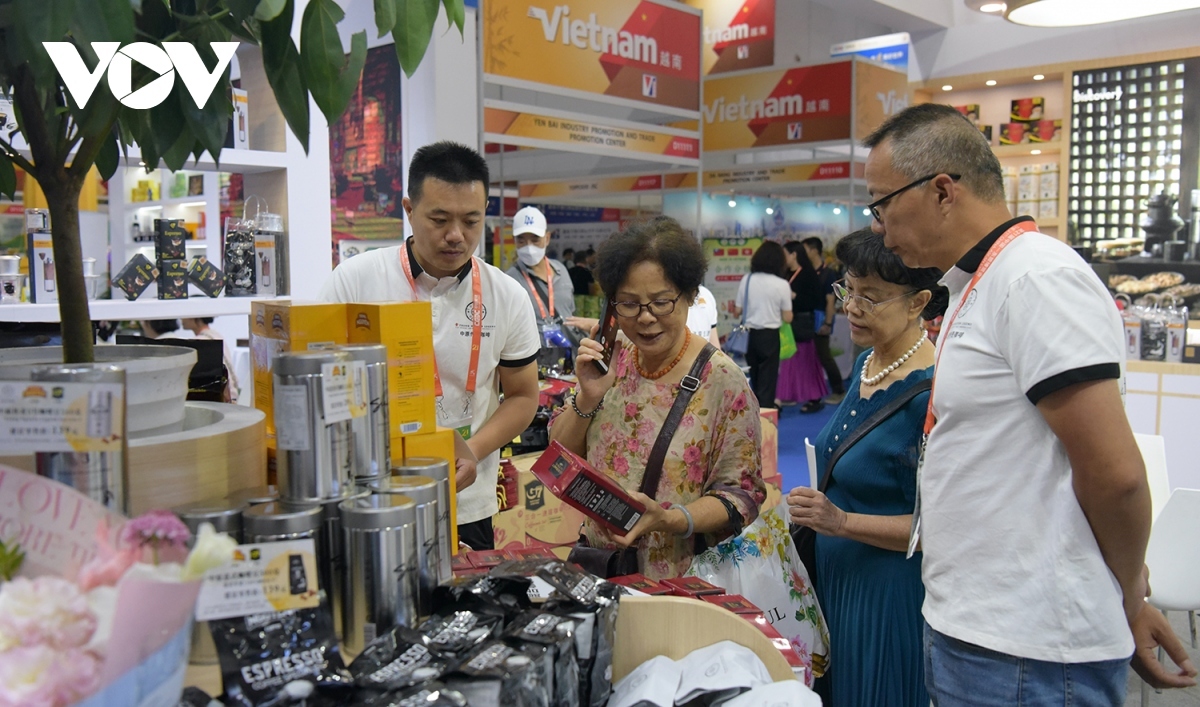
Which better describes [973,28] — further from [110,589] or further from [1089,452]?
[110,589]

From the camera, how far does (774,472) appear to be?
5.44 meters

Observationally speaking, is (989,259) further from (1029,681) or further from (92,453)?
(92,453)

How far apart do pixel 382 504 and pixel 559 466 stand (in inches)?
27.1

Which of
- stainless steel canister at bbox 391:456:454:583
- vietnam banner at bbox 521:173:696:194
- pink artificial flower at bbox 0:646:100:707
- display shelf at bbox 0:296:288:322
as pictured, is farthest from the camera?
vietnam banner at bbox 521:173:696:194

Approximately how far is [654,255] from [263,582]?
1355 mm

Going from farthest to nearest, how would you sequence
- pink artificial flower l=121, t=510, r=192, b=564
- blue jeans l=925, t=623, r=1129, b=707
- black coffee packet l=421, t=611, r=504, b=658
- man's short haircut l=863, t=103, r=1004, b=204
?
1. man's short haircut l=863, t=103, r=1004, b=204
2. blue jeans l=925, t=623, r=1129, b=707
3. black coffee packet l=421, t=611, r=504, b=658
4. pink artificial flower l=121, t=510, r=192, b=564

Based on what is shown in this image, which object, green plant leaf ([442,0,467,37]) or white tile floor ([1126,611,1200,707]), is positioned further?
white tile floor ([1126,611,1200,707])

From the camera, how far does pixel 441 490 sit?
1271 mm

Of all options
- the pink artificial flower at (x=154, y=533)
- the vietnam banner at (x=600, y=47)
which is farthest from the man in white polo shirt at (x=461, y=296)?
the vietnam banner at (x=600, y=47)

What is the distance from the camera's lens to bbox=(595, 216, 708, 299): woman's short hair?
213 centimetres

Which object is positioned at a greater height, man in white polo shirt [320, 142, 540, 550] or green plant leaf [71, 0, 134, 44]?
green plant leaf [71, 0, 134, 44]

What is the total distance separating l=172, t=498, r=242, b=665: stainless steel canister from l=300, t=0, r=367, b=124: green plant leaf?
0.48 metres

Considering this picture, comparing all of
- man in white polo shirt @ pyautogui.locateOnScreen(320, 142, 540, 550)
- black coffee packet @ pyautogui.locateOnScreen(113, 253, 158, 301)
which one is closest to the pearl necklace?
man in white polo shirt @ pyautogui.locateOnScreen(320, 142, 540, 550)
